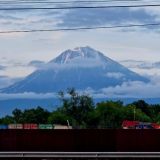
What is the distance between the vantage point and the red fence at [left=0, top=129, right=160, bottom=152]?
2767cm

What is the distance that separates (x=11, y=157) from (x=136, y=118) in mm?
105054

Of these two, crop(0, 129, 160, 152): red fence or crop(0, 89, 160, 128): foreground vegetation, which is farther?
crop(0, 89, 160, 128): foreground vegetation

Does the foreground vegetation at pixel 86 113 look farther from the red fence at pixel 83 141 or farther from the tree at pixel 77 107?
the red fence at pixel 83 141

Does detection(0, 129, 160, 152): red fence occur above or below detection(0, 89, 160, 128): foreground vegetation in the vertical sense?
below

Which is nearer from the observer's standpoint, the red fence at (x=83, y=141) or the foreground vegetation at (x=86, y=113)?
the red fence at (x=83, y=141)

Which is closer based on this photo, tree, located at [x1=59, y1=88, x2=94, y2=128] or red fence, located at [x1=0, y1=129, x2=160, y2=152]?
red fence, located at [x1=0, y1=129, x2=160, y2=152]

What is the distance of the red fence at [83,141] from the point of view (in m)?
A: 27.7

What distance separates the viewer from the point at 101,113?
119500 millimetres

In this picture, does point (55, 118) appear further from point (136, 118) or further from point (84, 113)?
point (136, 118)

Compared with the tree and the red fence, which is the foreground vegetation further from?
the red fence

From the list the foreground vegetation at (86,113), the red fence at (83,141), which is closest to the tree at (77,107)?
the foreground vegetation at (86,113)

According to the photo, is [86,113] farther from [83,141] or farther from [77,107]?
[83,141]

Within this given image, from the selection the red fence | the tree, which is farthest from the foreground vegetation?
the red fence

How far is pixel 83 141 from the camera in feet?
92.4
